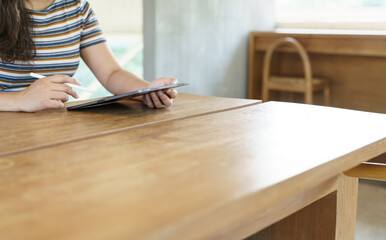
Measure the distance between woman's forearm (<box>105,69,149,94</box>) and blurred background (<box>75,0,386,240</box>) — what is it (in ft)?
5.08

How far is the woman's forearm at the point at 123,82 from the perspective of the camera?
151 cm

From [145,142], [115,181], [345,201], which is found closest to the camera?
[115,181]

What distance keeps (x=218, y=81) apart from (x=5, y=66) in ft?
7.88

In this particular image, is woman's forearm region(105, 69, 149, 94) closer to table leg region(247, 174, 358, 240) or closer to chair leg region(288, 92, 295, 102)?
table leg region(247, 174, 358, 240)

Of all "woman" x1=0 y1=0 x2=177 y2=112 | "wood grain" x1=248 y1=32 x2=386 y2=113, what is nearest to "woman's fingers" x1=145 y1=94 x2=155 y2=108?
"woman" x1=0 y1=0 x2=177 y2=112

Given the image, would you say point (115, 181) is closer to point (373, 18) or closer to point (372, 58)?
point (372, 58)

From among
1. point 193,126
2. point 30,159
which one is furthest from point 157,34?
point 30,159

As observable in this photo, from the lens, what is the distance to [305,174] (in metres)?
0.69

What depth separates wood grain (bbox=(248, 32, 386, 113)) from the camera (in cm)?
330

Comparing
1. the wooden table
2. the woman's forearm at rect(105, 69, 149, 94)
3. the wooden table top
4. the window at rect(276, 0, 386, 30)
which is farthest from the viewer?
the window at rect(276, 0, 386, 30)

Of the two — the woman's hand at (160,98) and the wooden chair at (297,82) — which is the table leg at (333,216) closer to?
the woman's hand at (160,98)

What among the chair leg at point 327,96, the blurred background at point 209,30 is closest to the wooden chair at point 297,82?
the chair leg at point 327,96

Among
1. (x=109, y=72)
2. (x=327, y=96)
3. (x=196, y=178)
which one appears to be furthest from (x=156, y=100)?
(x=327, y=96)

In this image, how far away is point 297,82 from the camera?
348 cm
